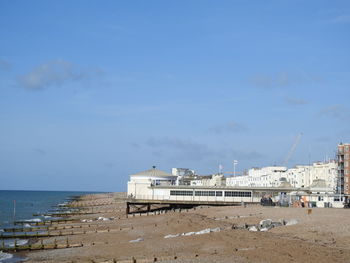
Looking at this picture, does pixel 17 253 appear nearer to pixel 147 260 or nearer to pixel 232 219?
pixel 147 260

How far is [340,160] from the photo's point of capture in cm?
10288

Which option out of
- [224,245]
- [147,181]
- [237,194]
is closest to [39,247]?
[224,245]

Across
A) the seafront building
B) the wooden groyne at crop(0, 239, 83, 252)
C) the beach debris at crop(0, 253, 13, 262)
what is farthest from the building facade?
the beach debris at crop(0, 253, 13, 262)

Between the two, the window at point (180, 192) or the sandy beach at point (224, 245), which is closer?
the sandy beach at point (224, 245)

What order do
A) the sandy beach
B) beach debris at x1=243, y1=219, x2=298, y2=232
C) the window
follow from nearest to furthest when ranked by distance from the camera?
the sandy beach
beach debris at x1=243, y1=219, x2=298, y2=232
the window

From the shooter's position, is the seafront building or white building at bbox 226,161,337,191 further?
white building at bbox 226,161,337,191

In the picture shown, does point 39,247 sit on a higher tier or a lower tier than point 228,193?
lower

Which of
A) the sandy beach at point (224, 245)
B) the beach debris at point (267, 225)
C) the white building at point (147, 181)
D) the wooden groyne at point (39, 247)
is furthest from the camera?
the white building at point (147, 181)

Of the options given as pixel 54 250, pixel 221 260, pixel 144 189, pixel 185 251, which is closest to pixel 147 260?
pixel 185 251

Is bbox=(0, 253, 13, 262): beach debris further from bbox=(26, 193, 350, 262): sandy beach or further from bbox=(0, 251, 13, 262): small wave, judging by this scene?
bbox=(26, 193, 350, 262): sandy beach

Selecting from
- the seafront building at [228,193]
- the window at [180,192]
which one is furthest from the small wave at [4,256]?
the window at [180,192]

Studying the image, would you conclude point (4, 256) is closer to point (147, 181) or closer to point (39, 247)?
point (39, 247)

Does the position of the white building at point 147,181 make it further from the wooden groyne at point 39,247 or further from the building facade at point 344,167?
the wooden groyne at point 39,247

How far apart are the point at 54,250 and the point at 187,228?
39.2 feet
